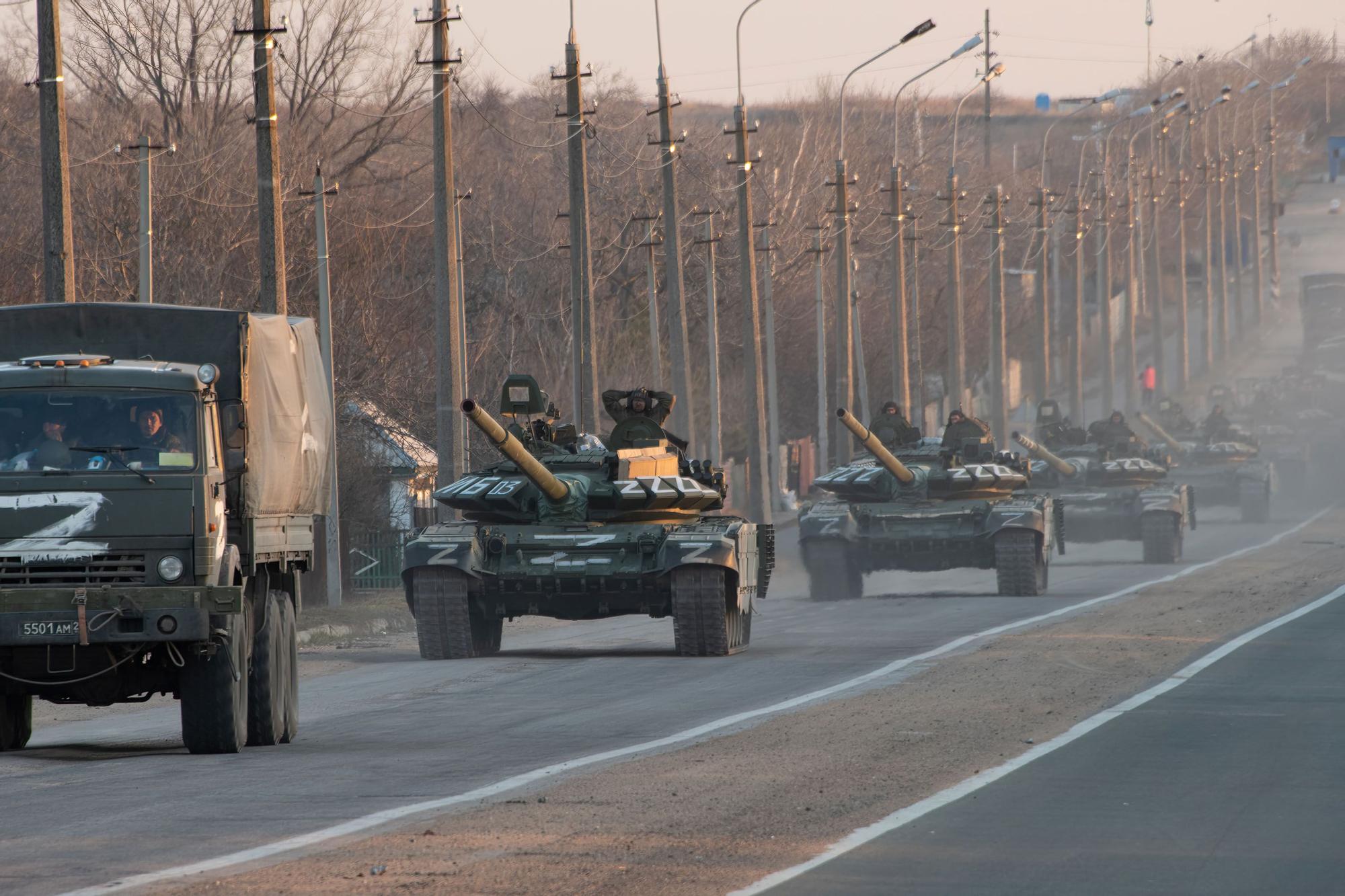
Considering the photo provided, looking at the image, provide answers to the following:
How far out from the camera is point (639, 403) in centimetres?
2170

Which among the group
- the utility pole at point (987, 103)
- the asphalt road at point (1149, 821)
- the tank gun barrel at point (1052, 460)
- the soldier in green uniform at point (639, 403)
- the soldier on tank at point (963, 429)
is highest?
the utility pole at point (987, 103)

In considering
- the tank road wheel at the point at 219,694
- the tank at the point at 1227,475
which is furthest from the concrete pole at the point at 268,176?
the tank at the point at 1227,475

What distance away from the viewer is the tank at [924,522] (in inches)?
1107

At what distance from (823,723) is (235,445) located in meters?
4.18

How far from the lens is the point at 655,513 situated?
67.2ft

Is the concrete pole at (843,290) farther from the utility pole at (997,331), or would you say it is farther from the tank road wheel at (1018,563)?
the tank road wheel at (1018,563)

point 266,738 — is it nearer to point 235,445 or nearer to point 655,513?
point 235,445

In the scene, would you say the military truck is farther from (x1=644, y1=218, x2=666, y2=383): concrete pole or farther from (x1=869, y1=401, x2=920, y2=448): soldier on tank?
(x1=644, y1=218, x2=666, y2=383): concrete pole

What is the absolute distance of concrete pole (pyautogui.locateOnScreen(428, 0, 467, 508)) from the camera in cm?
2723

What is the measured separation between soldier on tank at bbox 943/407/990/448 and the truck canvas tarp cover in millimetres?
18102

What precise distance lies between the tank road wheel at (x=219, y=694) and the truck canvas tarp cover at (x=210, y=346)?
0.79 metres

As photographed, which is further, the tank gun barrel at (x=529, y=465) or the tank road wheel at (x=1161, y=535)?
the tank road wheel at (x=1161, y=535)

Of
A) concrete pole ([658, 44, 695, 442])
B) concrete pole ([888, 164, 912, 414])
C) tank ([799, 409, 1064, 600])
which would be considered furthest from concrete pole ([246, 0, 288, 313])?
concrete pole ([888, 164, 912, 414])

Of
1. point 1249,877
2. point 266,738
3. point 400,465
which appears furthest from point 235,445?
point 400,465
